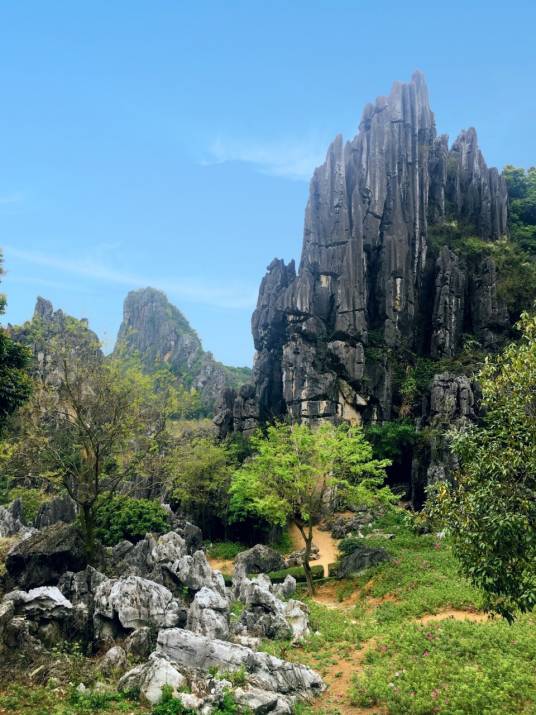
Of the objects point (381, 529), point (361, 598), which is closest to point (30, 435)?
point (361, 598)

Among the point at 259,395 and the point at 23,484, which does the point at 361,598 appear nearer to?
the point at 259,395

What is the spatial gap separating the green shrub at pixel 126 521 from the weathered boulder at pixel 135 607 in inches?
532

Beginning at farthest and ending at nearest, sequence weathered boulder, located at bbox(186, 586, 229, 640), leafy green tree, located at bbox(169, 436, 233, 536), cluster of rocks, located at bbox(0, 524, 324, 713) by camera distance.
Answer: leafy green tree, located at bbox(169, 436, 233, 536), weathered boulder, located at bbox(186, 586, 229, 640), cluster of rocks, located at bbox(0, 524, 324, 713)

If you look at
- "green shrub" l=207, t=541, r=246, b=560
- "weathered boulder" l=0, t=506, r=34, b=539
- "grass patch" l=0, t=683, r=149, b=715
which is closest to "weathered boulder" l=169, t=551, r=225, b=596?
"grass patch" l=0, t=683, r=149, b=715

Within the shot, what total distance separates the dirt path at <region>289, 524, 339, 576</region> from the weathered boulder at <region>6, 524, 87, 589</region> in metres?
15.0

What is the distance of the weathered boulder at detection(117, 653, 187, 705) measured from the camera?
11180mm

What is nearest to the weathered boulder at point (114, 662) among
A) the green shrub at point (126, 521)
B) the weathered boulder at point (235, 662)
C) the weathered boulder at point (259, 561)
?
the weathered boulder at point (235, 662)

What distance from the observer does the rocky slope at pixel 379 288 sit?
51.6m

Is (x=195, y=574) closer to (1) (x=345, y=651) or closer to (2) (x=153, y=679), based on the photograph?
(1) (x=345, y=651)

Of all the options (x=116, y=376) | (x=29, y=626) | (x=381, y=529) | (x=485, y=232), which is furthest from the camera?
(x=485, y=232)

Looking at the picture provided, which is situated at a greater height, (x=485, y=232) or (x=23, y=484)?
(x=485, y=232)

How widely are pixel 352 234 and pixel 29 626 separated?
51.9 meters

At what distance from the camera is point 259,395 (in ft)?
180

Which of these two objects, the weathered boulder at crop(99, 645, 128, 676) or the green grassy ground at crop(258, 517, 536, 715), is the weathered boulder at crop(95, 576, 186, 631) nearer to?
the weathered boulder at crop(99, 645, 128, 676)
